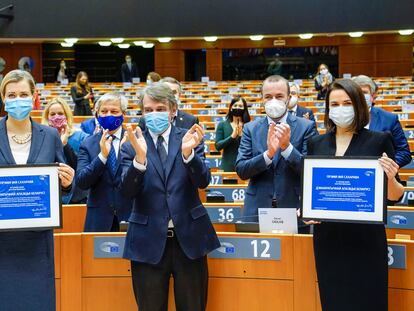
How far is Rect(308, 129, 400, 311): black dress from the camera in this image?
11.9ft

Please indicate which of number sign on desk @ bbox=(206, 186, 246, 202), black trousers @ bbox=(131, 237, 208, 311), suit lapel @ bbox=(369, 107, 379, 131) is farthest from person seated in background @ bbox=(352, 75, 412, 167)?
black trousers @ bbox=(131, 237, 208, 311)

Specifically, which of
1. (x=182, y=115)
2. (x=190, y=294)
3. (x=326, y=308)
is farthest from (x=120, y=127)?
(x=326, y=308)

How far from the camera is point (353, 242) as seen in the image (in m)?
3.66

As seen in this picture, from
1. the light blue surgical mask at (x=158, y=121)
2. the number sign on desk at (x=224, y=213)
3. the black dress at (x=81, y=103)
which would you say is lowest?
the number sign on desk at (x=224, y=213)

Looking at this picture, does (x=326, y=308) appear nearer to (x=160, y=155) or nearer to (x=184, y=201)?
(x=184, y=201)

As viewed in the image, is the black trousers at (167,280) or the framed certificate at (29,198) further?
the black trousers at (167,280)

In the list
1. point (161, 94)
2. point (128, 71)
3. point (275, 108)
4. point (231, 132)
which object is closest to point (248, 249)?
point (275, 108)

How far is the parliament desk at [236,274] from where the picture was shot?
162 inches

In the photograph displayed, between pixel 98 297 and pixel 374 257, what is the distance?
1636 mm

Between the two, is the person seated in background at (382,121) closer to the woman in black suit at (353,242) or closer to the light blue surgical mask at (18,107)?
the woman in black suit at (353,242)

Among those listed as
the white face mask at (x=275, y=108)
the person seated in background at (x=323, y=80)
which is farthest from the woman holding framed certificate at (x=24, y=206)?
the person seated in background at (x=323, y=80)

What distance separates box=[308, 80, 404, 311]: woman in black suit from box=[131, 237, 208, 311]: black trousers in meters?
0.64

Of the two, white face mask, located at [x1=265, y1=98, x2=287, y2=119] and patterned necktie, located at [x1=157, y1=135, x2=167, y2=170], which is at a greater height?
white face mask, located at [x1=265, y1=98, x2=287, y2=119]

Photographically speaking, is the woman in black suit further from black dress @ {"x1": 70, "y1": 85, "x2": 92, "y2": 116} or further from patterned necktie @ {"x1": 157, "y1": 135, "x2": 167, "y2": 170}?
black dress @ {"x1": 70, "y1": 85, "x2": 92, "y2": 116}
